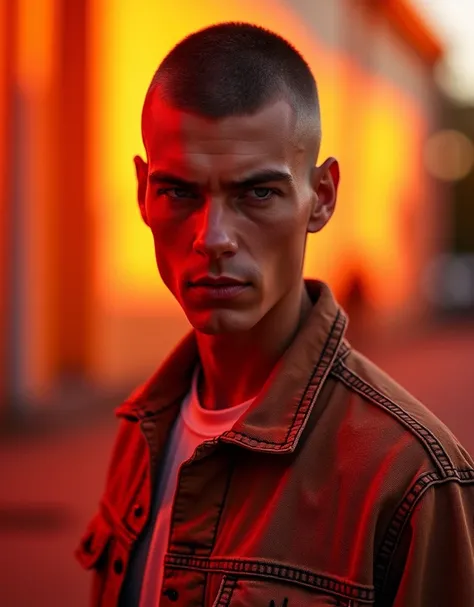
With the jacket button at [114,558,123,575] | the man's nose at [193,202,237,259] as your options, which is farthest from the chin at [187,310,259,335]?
the jacket button at [114,558,123,575]

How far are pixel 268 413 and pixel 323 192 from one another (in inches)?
16.5

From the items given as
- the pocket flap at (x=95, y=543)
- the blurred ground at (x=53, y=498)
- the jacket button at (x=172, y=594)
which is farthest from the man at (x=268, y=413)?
the blurred ground at (x=53, y=498)

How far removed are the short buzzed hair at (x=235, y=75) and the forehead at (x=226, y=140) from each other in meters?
0.02

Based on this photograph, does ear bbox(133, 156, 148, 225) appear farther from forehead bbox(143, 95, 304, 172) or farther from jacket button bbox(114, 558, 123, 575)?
jacket button bbox(114, 558, 123, 575)

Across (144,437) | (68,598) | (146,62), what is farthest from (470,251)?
(144,437)

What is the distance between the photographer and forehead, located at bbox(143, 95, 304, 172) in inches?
66.9

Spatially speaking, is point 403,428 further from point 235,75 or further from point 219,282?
point 235,75

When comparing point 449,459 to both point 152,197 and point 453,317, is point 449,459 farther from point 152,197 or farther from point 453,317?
point 453,317

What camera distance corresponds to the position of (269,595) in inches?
66.1

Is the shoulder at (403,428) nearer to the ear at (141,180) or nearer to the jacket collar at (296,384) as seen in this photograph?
the jacket collar at (296,384)

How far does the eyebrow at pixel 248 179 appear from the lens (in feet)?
5.60

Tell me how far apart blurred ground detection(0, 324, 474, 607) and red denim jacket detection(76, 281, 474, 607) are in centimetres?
339

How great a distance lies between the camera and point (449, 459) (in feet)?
5.34

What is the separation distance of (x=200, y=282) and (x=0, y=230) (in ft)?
25.4
